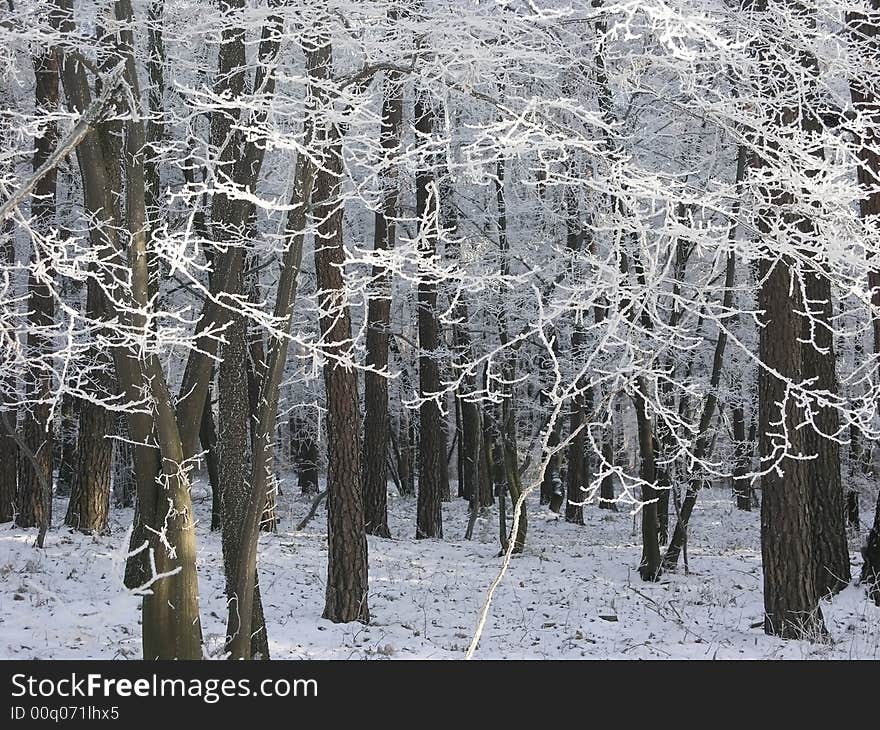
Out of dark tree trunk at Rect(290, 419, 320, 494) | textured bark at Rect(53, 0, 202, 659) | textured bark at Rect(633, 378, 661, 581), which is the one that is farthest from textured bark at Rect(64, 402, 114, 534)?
dark tree trunk at Rect(290, 419, 320, 494)

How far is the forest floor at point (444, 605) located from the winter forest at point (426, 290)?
0.22 feet

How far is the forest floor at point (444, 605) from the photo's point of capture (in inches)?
342

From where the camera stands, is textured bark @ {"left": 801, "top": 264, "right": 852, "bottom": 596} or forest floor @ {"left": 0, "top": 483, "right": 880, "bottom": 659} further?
textured bark @ {"left": 801, "top": 264, "right": 852, "bottom": 596}

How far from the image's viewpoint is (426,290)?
479 inches

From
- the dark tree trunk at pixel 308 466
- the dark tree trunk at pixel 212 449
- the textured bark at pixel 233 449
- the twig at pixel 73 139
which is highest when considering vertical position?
the twig at pixel 73 139

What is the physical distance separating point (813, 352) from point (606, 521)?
11.1 meters

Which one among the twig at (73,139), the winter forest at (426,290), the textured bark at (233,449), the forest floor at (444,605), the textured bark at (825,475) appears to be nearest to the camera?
the twig at (73,139)

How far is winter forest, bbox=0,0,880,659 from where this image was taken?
5711 millimetres

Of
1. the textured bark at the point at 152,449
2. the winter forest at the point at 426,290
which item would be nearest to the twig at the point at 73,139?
the winter forest at the point at 426,290

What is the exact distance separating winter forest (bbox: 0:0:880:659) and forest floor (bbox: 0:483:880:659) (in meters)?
0.07

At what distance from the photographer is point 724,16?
25.5 feet

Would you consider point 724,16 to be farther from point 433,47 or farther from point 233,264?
point 233,264

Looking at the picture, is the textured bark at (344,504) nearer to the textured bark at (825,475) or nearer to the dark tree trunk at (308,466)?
the textured bark at (825,475)

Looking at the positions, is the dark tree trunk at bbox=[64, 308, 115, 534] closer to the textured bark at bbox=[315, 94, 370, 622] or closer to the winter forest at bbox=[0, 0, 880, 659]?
the winter forest at bbox=[0, 0, 880, 659]
